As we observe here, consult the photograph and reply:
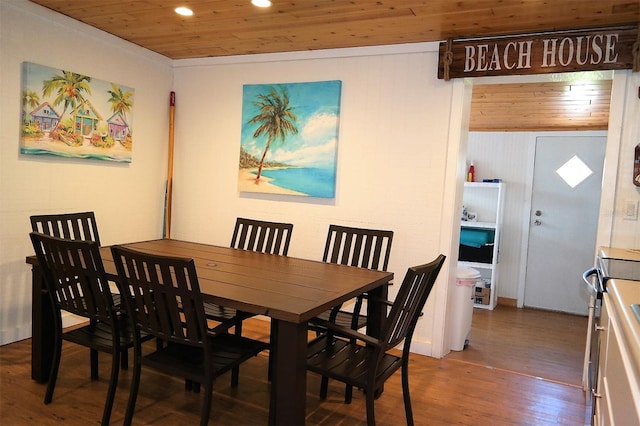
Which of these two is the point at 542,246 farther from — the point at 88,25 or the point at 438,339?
the point at 88,25

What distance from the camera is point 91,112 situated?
360 cm

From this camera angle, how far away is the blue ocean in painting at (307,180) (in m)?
3.78

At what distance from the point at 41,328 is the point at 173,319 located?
1102 mm

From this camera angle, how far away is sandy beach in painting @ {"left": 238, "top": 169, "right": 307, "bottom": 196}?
399 cm

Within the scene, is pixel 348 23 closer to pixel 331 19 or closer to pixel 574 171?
pixel 331 19

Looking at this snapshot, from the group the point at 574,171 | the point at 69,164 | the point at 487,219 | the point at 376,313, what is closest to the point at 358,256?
the point at 376,313

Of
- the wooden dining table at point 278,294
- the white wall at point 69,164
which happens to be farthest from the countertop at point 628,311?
the white wall at point 69,164

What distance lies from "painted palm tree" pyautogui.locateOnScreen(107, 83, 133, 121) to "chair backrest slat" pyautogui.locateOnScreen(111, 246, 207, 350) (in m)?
2.12

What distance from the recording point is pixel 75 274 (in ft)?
7.56

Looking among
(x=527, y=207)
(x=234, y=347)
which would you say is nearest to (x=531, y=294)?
(x=527, y=207)

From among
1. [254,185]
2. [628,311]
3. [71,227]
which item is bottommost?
[71,227]

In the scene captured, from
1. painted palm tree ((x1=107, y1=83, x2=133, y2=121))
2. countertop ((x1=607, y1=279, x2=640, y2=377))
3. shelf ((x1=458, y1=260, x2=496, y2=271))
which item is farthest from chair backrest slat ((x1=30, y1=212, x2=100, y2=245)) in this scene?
shelf ((x1=458, y1=260, x2=496, y2=271))

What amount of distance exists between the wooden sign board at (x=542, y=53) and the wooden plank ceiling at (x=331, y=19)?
6 cm

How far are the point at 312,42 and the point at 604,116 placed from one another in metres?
3.00
